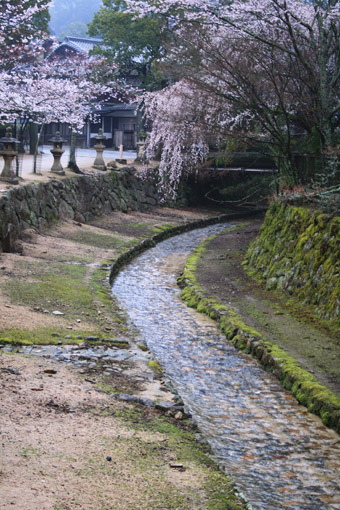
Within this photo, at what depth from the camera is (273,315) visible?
469 inches

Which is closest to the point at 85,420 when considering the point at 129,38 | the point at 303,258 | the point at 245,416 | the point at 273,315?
the point at 245,416

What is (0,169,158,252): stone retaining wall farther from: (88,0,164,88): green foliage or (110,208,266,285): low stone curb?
(88,0,164,88): green foliage

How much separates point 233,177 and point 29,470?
2635cm

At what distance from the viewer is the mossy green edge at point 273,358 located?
7730 millimetres

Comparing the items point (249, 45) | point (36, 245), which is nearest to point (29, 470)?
point (36, 245)

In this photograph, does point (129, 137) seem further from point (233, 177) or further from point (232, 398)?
point (232, 398)

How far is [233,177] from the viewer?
99.1 feet

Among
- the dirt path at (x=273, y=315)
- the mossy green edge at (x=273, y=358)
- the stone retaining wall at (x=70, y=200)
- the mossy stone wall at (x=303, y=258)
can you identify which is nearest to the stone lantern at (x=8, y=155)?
the stone retaining wall at (x=70, y=200)

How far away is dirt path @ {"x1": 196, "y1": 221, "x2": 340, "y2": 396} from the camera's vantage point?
929cm

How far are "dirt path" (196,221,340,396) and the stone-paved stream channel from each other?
0.70 m

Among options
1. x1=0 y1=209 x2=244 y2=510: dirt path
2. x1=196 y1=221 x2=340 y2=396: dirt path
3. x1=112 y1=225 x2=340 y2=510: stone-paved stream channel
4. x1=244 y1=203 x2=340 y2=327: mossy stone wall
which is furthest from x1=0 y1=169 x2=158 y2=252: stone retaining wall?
x1=244 y1=203 x2=340 y2=327: mossy stone wall

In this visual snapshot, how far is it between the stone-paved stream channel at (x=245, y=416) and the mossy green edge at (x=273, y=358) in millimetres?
132

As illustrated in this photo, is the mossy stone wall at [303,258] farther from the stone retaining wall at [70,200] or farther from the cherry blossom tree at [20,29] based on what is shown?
the cherry blossom tree at [20,29]

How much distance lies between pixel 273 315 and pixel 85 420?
6.44 m
